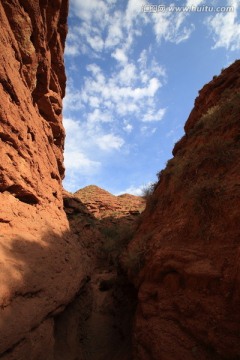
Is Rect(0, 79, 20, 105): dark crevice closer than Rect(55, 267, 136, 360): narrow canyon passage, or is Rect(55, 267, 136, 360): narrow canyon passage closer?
Rect(0, 79, 20, 105): dark crevice

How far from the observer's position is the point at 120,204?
28391 millimetres

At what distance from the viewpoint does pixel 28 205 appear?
23.5ft

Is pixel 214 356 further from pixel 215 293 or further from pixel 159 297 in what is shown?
pixel 159 297

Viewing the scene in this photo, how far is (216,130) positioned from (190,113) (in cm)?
685

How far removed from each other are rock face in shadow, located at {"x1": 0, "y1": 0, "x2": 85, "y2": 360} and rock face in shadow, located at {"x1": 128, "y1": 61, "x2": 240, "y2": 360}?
216 centimetres

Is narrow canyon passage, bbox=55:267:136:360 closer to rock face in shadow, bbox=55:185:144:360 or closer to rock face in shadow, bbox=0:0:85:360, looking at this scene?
rock face in shadow, bbox=55:185:144:360

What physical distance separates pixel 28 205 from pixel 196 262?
4384 mm

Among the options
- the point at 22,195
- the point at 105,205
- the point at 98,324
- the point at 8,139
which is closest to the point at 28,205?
the point at 22,195

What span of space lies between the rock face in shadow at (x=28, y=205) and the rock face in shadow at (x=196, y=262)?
7.08ft

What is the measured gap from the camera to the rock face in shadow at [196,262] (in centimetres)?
459

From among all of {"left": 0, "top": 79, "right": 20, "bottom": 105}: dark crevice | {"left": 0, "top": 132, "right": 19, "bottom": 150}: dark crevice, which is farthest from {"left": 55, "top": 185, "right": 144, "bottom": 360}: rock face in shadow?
{"left": 0, "top": 79, "right": 20, "bottom": 105}: dark crevice

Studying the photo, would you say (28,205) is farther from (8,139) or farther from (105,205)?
(105,205)

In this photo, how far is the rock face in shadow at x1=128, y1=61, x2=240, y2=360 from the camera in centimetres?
459

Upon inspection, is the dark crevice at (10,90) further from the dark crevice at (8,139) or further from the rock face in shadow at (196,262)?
the rock face in shadow at (196,262)
